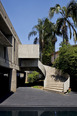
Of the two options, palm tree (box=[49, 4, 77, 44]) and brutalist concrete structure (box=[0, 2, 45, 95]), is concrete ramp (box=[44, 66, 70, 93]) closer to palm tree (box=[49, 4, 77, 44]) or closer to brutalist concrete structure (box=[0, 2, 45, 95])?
brutalist concrete structure (box=[0, 2, 45, 95])

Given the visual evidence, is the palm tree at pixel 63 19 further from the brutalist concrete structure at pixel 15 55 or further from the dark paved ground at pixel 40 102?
the dark paved ground at pixel 40 102

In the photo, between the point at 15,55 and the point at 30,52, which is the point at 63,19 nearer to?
the point at 30,52

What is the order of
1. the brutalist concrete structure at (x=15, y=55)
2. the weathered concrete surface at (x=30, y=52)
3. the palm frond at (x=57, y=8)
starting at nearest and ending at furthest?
the brutalist concrete structure at (x=15, y=55) → the weathered concrete surface at (x=30, y=52) → the palm frond at (x=57, y=8)

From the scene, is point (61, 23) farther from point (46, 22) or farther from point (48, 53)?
point (48, 53)

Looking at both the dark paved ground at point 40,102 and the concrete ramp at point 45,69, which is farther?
the concrete ramp at point 45,69

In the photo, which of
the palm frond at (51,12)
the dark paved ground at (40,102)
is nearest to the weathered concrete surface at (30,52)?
the dark paved ground at (40,102)

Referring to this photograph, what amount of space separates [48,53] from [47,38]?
4.19 m

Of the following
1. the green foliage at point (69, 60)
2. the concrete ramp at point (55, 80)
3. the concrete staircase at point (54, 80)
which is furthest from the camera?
the concrete staircase at point (54, 80)

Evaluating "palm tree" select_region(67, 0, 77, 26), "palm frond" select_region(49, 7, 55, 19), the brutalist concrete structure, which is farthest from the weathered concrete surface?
"palm tree" select_region(67, 0, 77, 26)

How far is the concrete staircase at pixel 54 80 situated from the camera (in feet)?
56.9

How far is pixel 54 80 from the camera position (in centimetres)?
1959

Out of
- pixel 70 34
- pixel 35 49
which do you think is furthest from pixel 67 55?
pixel 70 34

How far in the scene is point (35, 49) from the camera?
1827cm

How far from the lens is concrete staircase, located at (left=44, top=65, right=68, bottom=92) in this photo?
1735cm
